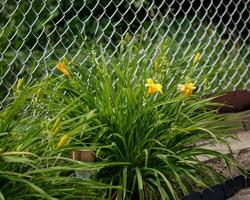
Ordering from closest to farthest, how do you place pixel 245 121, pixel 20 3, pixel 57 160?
1. pixel 57 160
2. pixel 20 3
3. pixel 245 121

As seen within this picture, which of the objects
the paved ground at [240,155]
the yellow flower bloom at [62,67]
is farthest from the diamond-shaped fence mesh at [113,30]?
the paved ground at [240,155]

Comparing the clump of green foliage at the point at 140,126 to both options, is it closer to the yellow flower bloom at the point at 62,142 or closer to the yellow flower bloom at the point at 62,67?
the yellow flower bloom at the point at 62,67

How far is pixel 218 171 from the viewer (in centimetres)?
408

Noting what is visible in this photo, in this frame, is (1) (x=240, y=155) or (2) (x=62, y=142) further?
(1) (x=240, y=155)

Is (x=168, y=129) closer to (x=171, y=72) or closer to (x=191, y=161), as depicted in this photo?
(x=191, y=161)

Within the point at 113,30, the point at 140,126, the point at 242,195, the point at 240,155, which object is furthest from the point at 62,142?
the point at 113,30

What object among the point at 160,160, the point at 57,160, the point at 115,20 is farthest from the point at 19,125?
the point at 115,20

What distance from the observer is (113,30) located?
4879 millimetres

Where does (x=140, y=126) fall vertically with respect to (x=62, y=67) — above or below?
below

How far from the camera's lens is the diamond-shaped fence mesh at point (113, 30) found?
4.46 metres

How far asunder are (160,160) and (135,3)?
183 centimetres

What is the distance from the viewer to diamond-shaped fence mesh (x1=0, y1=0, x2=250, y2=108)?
4.46m

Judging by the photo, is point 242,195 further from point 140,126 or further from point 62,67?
point 62,67

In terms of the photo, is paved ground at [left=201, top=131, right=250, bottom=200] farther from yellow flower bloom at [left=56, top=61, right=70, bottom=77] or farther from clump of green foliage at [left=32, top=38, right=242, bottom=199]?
yellow flower bloom at [left=56, top=61, right=70, bottom=77]
